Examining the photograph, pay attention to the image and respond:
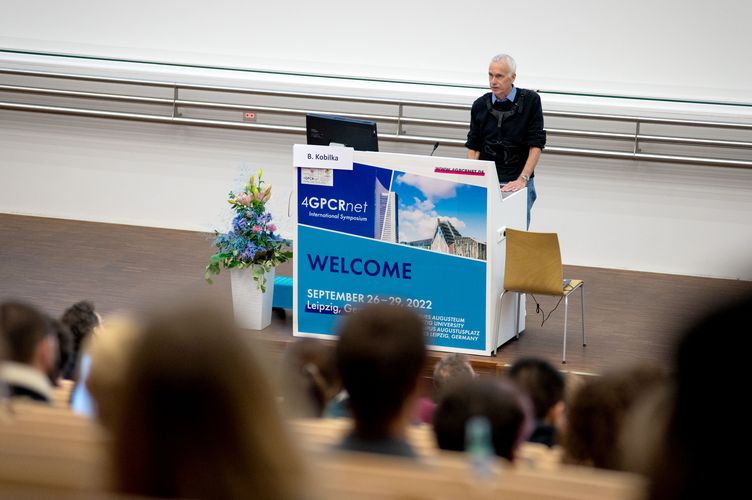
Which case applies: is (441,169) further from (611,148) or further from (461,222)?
(611,148)

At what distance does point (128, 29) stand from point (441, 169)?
187 inches

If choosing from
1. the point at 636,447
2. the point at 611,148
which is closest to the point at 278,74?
the point at 611,148

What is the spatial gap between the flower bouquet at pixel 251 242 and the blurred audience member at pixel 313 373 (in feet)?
9.77

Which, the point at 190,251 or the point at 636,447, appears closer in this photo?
the point at 636,447

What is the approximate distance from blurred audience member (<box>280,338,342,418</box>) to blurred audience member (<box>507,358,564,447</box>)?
1.81 ft

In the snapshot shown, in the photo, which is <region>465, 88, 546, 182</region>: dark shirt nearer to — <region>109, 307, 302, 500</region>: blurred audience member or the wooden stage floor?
the wooden stage floor

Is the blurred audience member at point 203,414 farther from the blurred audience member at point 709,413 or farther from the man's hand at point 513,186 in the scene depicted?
the man's hand at point 513,186

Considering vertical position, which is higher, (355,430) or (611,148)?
(611,148)

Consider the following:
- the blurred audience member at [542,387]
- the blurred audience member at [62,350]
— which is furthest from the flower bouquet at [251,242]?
the blurred audience member at [542,387]

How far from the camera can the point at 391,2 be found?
9.02m

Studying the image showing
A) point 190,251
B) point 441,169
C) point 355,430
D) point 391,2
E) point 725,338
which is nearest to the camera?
point 725,338

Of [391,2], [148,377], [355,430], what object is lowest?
[355,430]

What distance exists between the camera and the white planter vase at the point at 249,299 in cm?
641

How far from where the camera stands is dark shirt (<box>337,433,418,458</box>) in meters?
2.03
